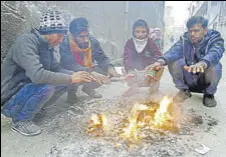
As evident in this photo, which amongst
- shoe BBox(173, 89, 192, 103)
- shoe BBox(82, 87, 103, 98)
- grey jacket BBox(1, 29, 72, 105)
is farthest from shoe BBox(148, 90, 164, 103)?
grey jacket BBox(1, 29, 72, 105)

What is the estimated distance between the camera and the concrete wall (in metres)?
3.59

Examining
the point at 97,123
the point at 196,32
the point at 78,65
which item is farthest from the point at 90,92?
the point at 196,32

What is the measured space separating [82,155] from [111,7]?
20.6 feet

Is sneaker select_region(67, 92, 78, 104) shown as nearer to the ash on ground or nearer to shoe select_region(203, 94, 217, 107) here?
the ash on ground

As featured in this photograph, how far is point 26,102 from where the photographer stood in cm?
246

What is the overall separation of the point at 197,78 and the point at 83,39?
1.58 m

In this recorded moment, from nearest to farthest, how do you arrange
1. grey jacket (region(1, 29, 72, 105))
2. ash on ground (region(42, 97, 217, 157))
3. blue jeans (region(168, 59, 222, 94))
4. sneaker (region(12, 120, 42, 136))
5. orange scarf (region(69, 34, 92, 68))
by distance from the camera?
ash on ground (region(42, 97, 217, 157)) < grey jacket (region(1, 29, 72, 105)) < sneaker (region(12, 120, 42, 136)) < blue jeans (region(168, 59, 222, 94)) < orange scarf (region(69, 34, 92, 68))

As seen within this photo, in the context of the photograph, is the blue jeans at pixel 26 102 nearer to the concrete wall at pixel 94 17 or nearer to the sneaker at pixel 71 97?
the sneaker at pixel 71 97

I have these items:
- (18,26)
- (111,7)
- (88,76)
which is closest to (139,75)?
(88,76)

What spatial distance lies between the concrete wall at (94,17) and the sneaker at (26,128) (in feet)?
3.91

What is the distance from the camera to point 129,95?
3.84m

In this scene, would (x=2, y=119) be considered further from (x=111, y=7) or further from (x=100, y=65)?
(x=111, y=7)

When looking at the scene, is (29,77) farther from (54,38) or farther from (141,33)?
(141,33)

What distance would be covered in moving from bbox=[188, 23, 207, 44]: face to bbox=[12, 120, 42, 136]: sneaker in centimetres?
214
